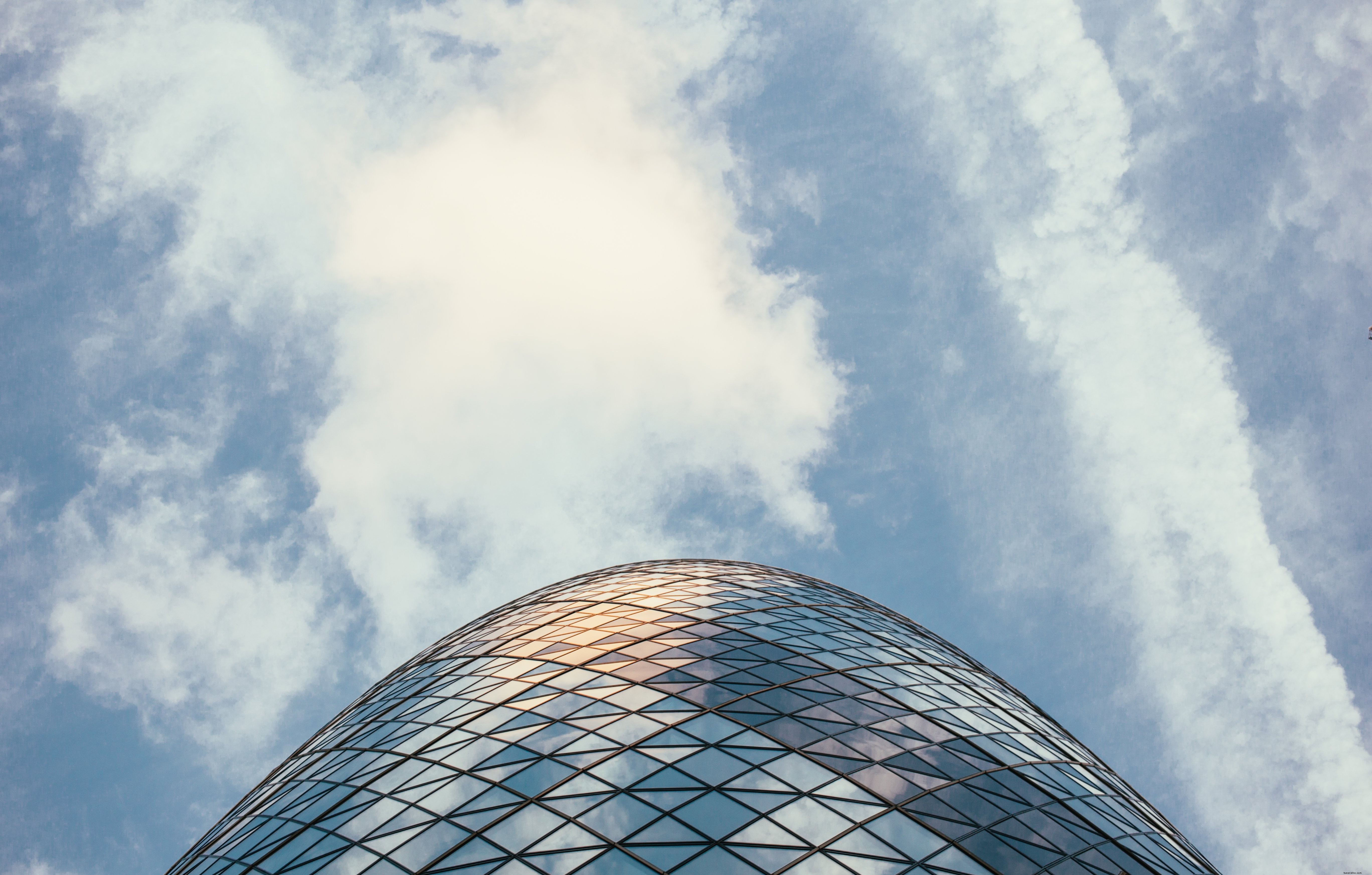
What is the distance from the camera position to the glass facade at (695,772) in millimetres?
13203

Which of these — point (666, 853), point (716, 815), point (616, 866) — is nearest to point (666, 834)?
point (666, 853)

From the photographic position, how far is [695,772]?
585 inches

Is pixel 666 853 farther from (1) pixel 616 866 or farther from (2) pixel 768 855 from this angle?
(2) pixel 768 855

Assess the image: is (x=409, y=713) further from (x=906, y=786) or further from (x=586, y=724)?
(x=906, y=786)

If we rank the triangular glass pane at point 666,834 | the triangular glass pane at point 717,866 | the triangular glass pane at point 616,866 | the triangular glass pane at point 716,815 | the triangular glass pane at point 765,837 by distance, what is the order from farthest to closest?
1. the triangular glass pane at point 716,815
2. the triangular glass pane at point 666,834
3. the triangular glass pane at point 765,837
4. the triangular glass pane at point 616,866
5. the triangular glass pane at point 717,866

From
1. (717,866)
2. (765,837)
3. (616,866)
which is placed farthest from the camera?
(765,837)

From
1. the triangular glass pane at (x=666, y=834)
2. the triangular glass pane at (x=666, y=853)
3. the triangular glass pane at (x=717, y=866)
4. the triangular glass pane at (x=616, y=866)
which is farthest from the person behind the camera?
the triangular glass pane at (x=666, y=834)

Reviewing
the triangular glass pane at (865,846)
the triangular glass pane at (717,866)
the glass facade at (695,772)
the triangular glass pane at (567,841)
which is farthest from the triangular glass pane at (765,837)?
the triangular glass pane at (567,841)

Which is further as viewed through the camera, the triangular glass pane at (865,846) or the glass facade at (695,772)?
the glass facade at (695,772)

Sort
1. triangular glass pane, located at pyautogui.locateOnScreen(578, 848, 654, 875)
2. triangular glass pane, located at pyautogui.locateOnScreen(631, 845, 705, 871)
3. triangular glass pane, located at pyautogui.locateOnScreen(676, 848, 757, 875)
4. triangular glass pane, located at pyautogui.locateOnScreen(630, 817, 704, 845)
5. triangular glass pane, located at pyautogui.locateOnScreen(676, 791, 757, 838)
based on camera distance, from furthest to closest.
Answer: triangular glass pane, located at pyautogui.locateOnScreen(676, 791, 757, 838) < triangular glass pane, located at pyautogui.locateOnScreen(630, 817, 704, 845) < triangular glass pane, located at pyautogui.locateOnScreen(631, 845, 705, 871) < triangular glass pane, located at pyautogui.locateOnScreen(578, 848, 654, 875) < triangular glass pane, located at pyautogui.locateOnScreen(676, 848, 757, 875)

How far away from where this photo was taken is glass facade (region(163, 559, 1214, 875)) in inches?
520

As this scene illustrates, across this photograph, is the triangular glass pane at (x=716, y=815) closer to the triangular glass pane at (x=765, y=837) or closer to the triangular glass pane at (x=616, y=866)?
the triangular glass pane at (x=765, y=837)

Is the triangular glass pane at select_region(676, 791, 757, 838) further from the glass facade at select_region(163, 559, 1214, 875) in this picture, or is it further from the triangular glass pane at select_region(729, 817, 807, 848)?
the triangular glass pane at select_region(729, 817, 807, 848)

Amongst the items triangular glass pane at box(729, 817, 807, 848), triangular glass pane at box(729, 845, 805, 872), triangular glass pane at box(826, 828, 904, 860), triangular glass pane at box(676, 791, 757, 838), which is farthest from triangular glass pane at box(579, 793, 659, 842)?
triangular glass pane at box(826, 828, 904, 860)
